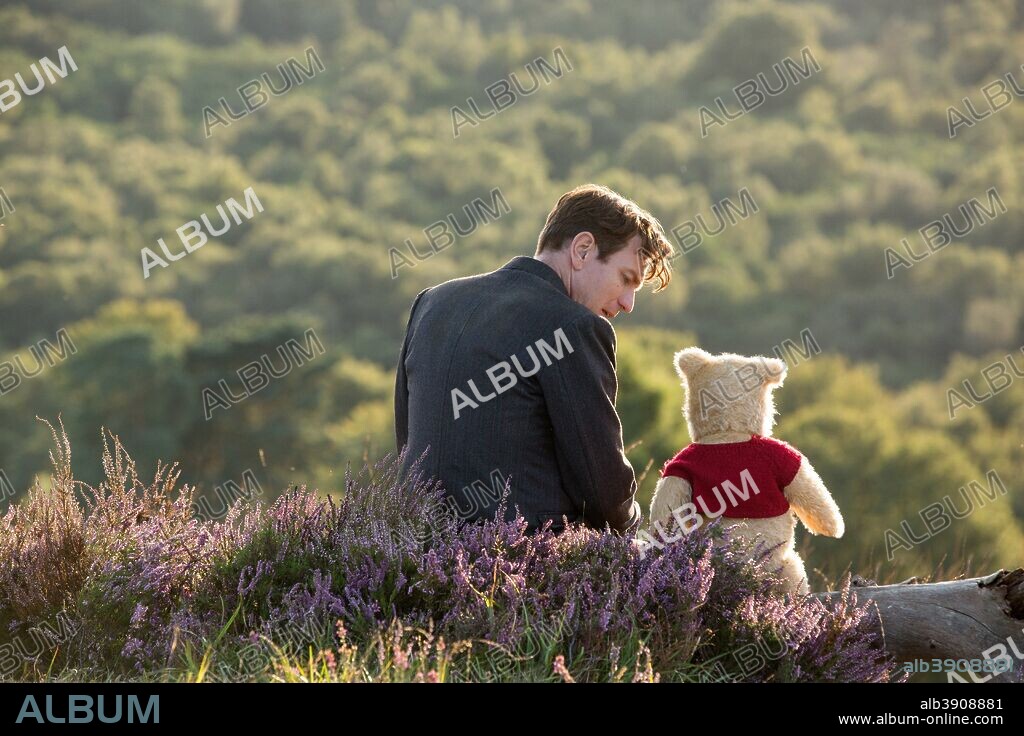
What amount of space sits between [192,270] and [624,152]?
2919 centimetres

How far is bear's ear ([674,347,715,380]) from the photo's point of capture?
4.75 metres

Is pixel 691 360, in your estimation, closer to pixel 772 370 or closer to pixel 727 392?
pixel 727 392

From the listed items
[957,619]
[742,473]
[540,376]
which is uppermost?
[540,376]

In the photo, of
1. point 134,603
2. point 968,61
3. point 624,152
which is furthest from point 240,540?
point 968,61

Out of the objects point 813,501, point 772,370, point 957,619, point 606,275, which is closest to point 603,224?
point 606,275

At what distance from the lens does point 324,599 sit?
362cm

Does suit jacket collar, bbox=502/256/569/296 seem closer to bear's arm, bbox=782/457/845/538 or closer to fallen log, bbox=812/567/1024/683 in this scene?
bear's arm, bbox=782/457/845/538

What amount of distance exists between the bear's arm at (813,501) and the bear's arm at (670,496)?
1.41 feet

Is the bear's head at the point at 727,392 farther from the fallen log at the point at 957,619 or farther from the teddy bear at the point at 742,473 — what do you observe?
the fallen log at the point at 957,619

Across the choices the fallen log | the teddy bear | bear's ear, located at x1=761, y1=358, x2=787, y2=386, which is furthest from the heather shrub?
bear's ear, located at x1=761, y1=358, x2=787, y2=386

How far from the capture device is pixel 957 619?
428 cm

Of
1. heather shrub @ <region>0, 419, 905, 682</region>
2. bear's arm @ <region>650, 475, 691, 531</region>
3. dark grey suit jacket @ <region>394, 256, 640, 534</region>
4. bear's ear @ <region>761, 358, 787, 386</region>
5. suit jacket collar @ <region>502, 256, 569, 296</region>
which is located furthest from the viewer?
bear's ear @ <region>761, 358, 787, 386</region>

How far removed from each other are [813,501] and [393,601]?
1.84 meters
